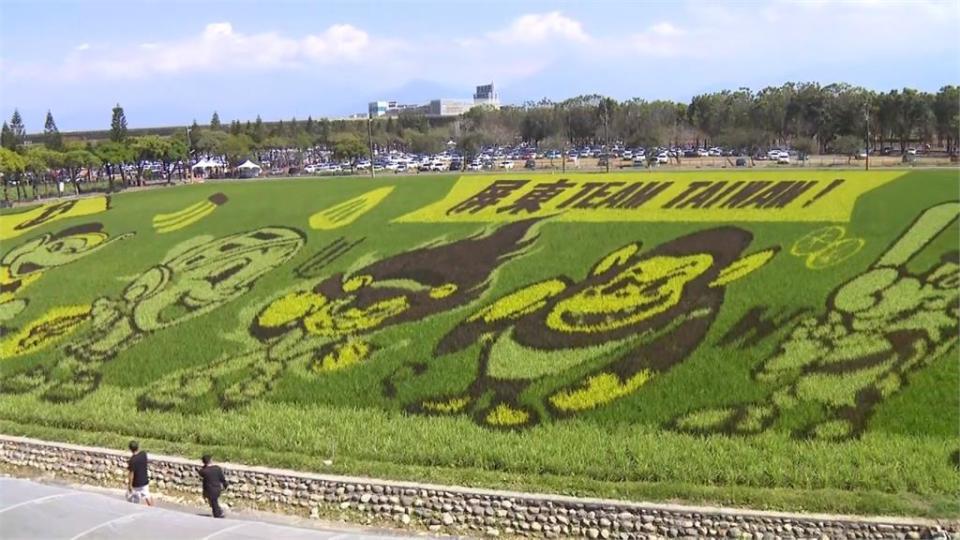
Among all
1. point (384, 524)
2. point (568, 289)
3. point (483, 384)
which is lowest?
point (384, 524)

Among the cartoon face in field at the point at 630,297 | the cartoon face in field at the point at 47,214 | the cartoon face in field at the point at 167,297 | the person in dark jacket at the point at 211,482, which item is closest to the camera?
the person in dark jacket at the point at 211,482

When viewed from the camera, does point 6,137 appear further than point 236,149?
Yes

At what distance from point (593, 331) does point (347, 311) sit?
7.00 metres

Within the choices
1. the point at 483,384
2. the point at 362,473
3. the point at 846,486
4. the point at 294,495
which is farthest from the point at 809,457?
the point at 294,495

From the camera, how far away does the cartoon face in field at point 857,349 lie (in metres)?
16.9

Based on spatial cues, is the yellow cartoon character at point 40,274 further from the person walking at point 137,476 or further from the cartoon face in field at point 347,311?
the person walking at point 137,476

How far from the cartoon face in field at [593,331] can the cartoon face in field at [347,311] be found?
1834 millimetres

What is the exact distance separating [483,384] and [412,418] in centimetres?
186

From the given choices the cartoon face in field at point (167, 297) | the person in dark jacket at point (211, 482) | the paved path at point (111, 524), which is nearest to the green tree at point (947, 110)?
the cartoon face in field at point (167, 297)

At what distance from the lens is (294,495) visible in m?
15.8

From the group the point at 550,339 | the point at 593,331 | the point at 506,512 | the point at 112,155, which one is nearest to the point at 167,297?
the point at 550,339

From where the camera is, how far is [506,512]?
14445 mm

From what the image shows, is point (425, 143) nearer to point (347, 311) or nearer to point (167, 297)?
point (167, 297)

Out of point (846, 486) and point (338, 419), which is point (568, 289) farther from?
point (846, 486)
